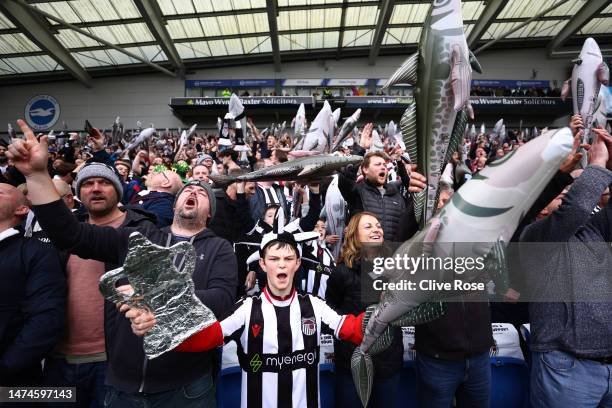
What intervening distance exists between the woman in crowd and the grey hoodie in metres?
0.72

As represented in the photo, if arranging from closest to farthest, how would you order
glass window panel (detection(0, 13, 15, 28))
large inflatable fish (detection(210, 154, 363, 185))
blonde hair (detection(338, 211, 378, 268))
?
large inflatable fish (detection(210, 154, 363, 185)), blonde hair (detection(338, 211, 378, 268)), glass window panel (detection(0, 13, 15, 28))

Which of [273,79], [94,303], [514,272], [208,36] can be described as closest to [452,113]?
[514,272]

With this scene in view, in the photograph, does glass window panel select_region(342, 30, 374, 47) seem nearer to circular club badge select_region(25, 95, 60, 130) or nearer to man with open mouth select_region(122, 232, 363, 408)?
circular club badge select_region(25, 95, 60, 130)

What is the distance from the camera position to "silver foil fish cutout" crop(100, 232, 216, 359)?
119 cm

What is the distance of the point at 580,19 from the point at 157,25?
60.1 feet

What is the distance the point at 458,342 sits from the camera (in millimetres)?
1913

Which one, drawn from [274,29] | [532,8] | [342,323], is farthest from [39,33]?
[532,8]

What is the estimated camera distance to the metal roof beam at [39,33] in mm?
12992

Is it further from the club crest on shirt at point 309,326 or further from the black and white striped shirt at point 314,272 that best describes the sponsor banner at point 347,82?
the club crest on shirt at point 309,326

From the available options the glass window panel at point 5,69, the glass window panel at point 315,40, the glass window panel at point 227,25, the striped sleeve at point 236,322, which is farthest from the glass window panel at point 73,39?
the striped sleeve at point 236,322

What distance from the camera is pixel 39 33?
14562 millimetres

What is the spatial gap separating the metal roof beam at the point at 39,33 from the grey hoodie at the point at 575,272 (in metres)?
16.4

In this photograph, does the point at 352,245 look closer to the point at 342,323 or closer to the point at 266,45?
the point at 342,323

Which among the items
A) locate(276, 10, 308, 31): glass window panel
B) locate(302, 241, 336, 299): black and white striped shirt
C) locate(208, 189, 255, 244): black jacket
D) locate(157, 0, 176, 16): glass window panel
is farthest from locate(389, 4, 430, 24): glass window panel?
locate(302, 241, 336, 299): black and white striped shirt
